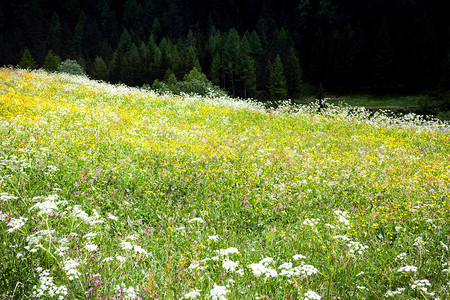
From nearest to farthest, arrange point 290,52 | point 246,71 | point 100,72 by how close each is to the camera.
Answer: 1. point 246,71
2. point 290,52
3. point 100,72

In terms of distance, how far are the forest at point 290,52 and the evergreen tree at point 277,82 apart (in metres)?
0.22

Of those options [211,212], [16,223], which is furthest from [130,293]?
[211,212]

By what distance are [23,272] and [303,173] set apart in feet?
18.5

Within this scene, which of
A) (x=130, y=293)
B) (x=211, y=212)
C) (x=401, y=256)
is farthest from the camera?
(x=211, y=212)

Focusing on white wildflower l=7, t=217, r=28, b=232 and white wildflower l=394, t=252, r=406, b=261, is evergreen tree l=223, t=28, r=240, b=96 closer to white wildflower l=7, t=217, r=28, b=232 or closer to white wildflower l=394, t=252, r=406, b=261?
white wildflower l=394, t=252, r=406, b=261

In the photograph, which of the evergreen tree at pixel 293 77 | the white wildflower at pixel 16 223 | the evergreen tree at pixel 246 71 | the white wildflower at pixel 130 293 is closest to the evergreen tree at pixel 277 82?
the evergreen tree at pixel 293 77

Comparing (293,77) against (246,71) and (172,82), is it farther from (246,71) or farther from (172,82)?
(172,82)

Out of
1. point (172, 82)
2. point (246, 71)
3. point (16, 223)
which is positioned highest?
point (246, 71)

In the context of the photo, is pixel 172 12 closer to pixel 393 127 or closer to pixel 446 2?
pixel 446 2

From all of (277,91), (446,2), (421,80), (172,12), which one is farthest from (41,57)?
(446,2)

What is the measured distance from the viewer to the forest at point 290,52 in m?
64.8

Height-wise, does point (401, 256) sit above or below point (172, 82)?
below

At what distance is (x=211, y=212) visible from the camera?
18.1ft

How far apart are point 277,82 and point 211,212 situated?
204 ft
